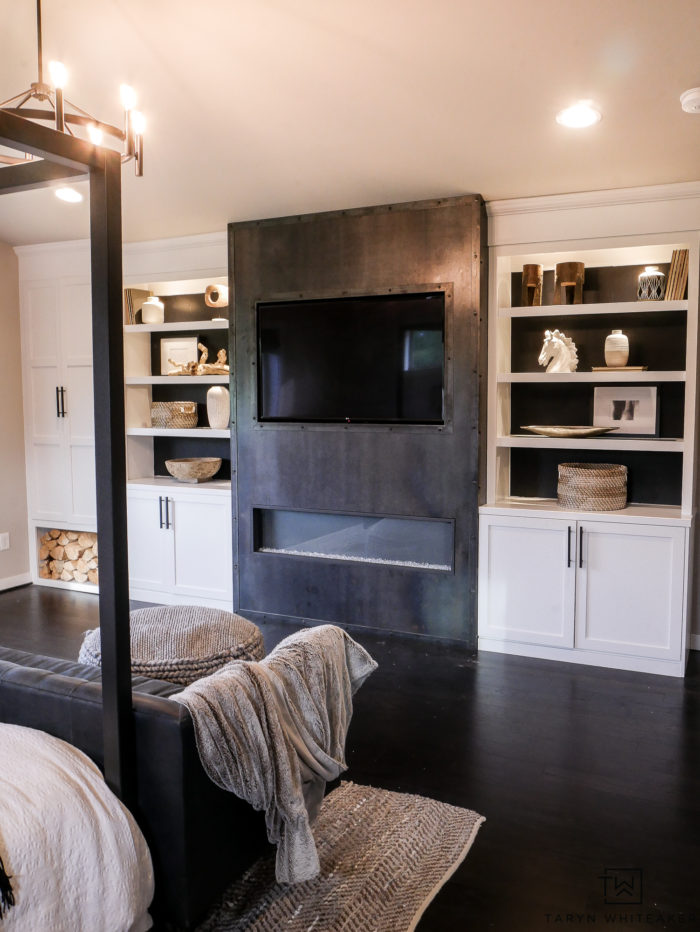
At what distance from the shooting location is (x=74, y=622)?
4402mm

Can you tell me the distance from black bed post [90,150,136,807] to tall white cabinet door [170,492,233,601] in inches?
115

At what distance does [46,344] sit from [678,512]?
4279mm

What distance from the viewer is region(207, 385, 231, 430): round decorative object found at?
4.66 metres

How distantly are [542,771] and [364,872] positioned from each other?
88 centimetres

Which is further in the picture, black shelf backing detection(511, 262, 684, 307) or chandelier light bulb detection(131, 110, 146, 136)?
black shelf backing detection(511, 262, 684, 307)

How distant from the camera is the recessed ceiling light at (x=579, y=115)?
2627mm

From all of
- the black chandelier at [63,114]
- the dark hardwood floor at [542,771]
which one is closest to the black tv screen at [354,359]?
the dark hardwood floor at [542,771]

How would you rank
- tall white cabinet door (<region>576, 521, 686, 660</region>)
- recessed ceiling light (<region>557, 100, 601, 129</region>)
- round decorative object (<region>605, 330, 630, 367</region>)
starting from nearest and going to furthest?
recessed ceiling light (<region>557, 100, 601, 129</region>) < tall white cabinet door (<region>576, 521, 686, 660</region>) < round decorative object (<region>605, 330, 630, 367</region>)

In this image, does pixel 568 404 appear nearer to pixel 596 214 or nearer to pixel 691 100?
pixel 596 214

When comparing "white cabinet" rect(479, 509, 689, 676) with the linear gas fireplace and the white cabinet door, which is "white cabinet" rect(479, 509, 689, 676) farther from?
the white cabinet door

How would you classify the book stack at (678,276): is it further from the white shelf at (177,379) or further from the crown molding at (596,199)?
the white shelf at (177,379)

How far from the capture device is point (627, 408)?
13.0ft

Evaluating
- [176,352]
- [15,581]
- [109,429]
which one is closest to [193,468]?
[176,352]

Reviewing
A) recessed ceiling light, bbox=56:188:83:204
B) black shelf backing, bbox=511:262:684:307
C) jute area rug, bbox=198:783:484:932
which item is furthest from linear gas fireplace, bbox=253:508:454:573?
recessed ceiling light, bbox=56:188:83:204
